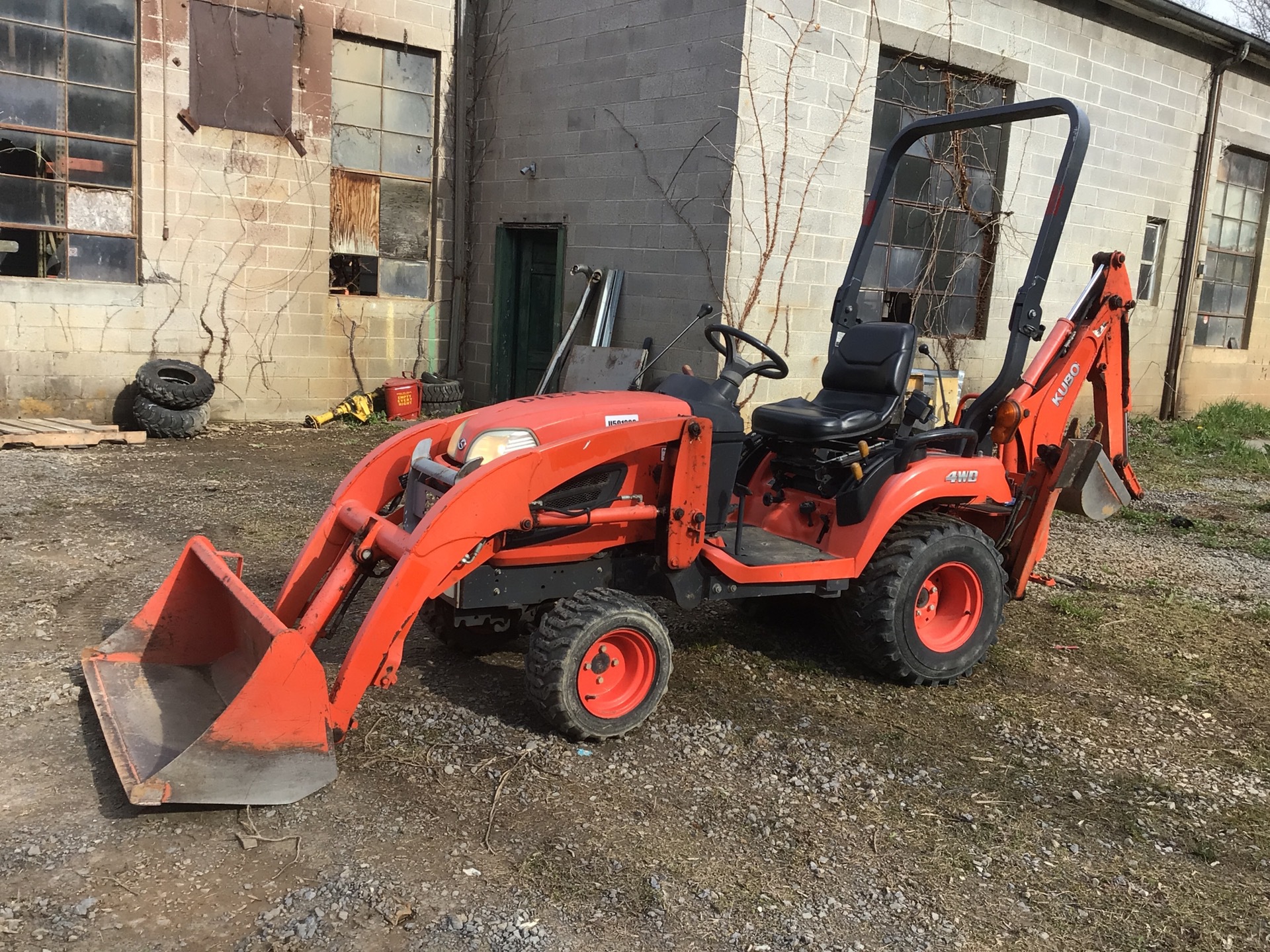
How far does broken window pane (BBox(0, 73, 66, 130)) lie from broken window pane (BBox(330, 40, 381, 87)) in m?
2.43

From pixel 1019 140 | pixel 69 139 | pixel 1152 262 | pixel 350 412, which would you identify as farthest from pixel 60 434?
pixel 1152 262

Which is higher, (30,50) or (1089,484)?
(30,50)

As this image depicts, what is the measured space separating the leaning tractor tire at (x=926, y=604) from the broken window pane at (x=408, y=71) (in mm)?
8377

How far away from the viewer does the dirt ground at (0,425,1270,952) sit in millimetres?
2855

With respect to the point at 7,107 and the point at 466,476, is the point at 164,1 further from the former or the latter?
the point at 466,476

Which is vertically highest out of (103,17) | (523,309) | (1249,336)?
(103,17)

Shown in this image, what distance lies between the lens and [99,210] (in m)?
9.70

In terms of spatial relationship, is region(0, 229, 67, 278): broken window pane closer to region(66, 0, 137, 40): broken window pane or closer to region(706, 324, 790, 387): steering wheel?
region(66, 0, 137, 40): broken window pane

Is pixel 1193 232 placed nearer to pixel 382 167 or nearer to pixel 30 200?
pixel 382 167

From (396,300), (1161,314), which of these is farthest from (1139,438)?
(396,300)

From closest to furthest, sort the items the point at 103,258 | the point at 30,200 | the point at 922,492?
the point at 922,492, the point at 30,200, the point at 103,258

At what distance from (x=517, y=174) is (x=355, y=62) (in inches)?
73.6

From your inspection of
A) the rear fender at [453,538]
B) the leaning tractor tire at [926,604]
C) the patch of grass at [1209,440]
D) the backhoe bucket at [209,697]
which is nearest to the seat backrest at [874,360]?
the leaning tractor tire at [926,604]

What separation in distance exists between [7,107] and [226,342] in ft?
8.43
